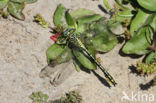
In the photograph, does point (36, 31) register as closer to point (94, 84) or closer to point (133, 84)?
point (94, 84)

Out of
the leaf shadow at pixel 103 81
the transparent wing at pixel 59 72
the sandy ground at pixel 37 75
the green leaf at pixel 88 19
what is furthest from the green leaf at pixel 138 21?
the transparent wing at pixel 59 72

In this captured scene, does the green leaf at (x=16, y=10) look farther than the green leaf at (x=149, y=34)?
Yes

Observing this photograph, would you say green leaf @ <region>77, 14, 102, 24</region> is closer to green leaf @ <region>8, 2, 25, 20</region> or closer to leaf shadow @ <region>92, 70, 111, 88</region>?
leaf shadow @ <region>92, 70, 111, 88</region>

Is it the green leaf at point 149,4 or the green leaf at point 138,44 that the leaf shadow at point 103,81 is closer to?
the green leaf at point 138,44

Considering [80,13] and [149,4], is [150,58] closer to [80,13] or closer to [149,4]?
[149,4]

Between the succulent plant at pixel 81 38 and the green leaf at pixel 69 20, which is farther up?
the green leaf at pixel 69 20

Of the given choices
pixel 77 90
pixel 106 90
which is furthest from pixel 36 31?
pixel 106 90

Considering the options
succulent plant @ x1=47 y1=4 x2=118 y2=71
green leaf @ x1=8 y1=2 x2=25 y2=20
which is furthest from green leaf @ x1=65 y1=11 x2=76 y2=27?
green leaf @ x1=8 y1=2 x2=25 y2=20
